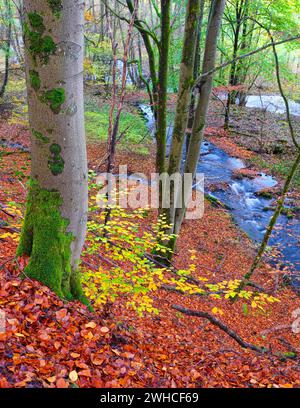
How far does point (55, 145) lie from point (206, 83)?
16.0 ft

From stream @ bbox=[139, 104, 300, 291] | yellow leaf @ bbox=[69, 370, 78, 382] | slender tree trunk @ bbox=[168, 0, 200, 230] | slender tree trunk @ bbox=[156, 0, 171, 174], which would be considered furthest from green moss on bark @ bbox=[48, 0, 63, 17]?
stream @ bbox=[139, 104, 300, 291]

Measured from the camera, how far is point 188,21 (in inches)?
231

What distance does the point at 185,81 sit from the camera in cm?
618

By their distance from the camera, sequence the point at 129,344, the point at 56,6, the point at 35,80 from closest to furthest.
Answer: the point at 56,6, the point at 35,80, the point at 129,344

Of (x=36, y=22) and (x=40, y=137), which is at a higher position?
(x=36, y=22)

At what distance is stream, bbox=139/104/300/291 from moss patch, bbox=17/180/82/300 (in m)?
7.67

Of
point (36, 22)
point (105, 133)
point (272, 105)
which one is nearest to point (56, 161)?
point (36, 22)

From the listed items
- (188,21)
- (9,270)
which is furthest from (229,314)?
(188,21)

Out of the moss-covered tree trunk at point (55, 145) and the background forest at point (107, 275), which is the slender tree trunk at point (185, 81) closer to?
the background forest at point (107, 275)

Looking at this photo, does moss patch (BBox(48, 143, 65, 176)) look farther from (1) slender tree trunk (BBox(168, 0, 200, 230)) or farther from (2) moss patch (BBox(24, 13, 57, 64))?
(1) slender tree trunk (BBox(168, 0, 200, 230))

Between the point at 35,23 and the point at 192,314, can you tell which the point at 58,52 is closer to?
A: the point at 35,23

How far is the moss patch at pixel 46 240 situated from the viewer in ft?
11.0

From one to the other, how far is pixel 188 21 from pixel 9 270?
5212 mm

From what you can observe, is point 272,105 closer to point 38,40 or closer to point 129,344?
point 129,344
